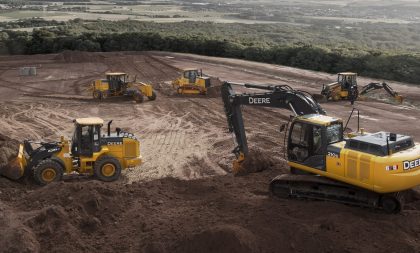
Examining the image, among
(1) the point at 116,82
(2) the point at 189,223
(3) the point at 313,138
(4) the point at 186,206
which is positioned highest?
(3) the point at 313,138

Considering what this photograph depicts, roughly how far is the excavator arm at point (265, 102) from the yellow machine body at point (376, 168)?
6.71 ft

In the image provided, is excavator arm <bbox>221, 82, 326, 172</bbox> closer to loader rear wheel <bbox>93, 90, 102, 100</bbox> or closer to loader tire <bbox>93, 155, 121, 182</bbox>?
loader tire <bbox>93, 155, 121, 182</bbox>

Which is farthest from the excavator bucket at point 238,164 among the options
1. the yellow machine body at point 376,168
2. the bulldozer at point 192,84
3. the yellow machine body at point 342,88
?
the bulldozer at point 192,84

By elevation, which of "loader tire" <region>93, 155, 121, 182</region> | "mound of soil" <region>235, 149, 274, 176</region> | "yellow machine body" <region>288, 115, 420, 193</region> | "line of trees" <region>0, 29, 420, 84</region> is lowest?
"loader tire" <region>93, 155, 121, 182</region>

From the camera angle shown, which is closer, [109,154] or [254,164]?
[254,164]

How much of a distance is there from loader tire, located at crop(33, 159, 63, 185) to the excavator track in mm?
6863

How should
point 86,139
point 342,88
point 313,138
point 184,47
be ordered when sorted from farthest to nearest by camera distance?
1. point 184,47
2. point 342,88
3. point 86,139
4. point 313,138

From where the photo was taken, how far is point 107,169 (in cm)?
1708

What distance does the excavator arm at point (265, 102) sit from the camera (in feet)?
48.4

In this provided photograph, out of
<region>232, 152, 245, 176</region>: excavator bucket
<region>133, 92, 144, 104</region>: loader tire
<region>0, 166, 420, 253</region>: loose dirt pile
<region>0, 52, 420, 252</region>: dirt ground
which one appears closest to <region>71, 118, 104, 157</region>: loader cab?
<region>0, 52, 420, 252</region>: dirt ground

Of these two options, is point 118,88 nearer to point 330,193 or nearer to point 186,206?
point 186,206

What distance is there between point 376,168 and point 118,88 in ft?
76.7

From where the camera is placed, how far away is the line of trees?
4672cm

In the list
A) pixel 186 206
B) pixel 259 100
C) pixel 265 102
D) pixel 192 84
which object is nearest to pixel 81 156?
pixel 186 206
